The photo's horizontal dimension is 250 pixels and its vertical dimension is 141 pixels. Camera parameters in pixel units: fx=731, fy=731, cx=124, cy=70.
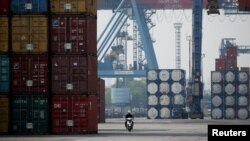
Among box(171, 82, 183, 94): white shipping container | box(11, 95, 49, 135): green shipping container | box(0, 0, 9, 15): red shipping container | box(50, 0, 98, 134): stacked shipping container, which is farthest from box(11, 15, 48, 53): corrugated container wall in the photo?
box(171, 82, 183, 94): white shipping container

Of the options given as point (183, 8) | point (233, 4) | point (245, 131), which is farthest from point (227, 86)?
point (245, 131)

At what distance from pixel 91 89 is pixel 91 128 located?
7.55 feet

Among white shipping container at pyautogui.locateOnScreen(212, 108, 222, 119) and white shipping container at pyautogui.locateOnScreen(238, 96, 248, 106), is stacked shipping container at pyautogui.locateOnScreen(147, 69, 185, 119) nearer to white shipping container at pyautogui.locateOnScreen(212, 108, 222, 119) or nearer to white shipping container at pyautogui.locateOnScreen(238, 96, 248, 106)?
white shipping container at pyautogui.locateOnScreen(212, 108, 222, 119)

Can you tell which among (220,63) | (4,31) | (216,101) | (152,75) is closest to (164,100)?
(152,75)

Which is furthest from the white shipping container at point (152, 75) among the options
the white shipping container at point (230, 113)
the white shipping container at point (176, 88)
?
the white shipping container at point (230, 113)

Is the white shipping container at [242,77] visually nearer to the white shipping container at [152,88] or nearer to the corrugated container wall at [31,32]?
the white shipping container at [152,88]

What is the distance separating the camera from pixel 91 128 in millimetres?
43156

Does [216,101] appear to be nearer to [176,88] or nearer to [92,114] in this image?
[176,88]

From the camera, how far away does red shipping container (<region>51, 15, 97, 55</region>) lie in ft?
140

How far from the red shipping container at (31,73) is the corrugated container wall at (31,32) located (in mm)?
507

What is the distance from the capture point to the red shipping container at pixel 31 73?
1689 inches

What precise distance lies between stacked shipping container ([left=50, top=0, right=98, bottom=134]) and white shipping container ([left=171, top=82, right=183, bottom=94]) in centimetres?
6248

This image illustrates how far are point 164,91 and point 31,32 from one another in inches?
2452

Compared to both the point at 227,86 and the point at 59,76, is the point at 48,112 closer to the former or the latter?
the point at 59,76
